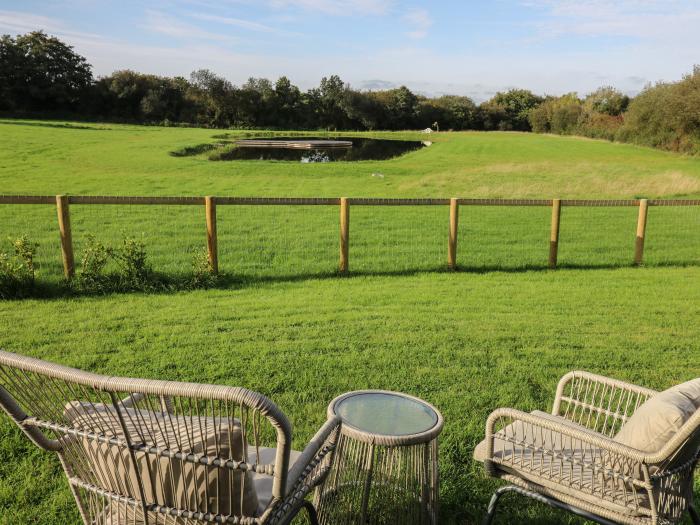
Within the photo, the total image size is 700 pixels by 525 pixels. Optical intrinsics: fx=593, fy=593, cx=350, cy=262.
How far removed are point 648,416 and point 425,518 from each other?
1.14 m

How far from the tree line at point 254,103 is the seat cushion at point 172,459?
54.8 m

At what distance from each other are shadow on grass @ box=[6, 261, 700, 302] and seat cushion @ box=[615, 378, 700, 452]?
6.22 meters

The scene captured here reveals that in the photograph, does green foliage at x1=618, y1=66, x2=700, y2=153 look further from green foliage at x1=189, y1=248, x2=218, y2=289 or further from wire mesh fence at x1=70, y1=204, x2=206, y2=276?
green foliage at x1=189, y1=248, x2=218, y2=289

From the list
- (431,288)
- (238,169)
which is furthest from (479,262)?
(238,169)

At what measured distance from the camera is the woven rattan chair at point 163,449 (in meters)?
Result: 1.85

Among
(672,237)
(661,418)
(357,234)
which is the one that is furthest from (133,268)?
(672,237)

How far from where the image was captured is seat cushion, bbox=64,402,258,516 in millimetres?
1917

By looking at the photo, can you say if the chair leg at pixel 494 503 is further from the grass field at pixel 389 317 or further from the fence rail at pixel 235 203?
the fence rail at pixel 235 203

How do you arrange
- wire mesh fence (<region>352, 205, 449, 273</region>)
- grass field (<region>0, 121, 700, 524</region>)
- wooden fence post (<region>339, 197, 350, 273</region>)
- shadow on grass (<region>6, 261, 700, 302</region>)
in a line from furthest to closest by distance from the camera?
wire mesh fence (<region>352, 205, 449, 273</region>)
wooden fence post (<region>339, 197, 350, 273</region>)
shadow on grass (<region>6, 261, 700, 302</region>)
grass field (<region>0, 121, 700, 524</region>)

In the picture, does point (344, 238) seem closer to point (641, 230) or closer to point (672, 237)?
point (641, 230)

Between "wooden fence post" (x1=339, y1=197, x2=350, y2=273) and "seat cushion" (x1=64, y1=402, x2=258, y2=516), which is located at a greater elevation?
"seat cushion" (x1=64, y1=402, x2=258, y2=516)

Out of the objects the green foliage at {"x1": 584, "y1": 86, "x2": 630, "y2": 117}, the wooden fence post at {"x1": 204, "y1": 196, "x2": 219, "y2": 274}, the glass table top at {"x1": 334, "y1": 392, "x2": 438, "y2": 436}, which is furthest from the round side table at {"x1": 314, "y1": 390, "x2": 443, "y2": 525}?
the green foliage at {"x1": 584, "y1": 86, "x2": 630, "y2": 117}

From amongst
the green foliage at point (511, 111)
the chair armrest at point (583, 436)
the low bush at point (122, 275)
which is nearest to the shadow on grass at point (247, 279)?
the low bush at point (122, 275)

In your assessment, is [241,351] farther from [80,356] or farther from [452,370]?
[452,370]
